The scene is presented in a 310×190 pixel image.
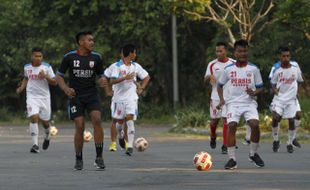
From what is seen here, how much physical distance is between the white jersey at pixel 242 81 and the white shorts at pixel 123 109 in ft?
13.5

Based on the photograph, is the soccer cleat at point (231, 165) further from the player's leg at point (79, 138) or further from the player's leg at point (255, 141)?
the player's leg at point (79, 138)

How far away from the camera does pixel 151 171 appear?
14.2m

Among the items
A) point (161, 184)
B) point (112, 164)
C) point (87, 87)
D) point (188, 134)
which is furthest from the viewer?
point (188, 134)

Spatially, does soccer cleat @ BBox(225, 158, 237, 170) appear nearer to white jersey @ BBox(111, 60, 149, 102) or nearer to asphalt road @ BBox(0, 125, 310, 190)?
asphalt road @ BBox(0, 125, 310, 190)

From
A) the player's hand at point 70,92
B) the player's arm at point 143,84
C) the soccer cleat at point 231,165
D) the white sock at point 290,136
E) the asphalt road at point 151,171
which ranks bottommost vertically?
the asphalt road at point 151,171

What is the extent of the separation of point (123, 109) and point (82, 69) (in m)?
4.33

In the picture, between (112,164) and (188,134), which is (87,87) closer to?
(112,164)

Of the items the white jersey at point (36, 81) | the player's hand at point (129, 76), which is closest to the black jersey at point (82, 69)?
the player's hand at point (129, 76)

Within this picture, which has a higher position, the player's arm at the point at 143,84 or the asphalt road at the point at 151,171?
the player's arm at the point at 143,84

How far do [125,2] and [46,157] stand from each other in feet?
65.8

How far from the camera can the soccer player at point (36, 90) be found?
63.0 ft

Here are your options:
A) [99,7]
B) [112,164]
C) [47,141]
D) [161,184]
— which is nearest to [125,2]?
[99,7]

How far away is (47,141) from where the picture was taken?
19.8m

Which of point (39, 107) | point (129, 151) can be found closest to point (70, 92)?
point (129, 151)
